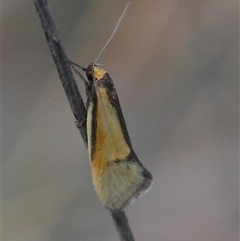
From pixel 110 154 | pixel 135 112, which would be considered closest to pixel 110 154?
pixel 110 154

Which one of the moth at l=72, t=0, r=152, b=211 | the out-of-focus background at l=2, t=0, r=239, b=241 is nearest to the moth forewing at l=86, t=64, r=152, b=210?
the moth at l=72, t=0, r=152, b=211

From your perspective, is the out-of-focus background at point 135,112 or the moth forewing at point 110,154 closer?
the moth forewing at point 110,154

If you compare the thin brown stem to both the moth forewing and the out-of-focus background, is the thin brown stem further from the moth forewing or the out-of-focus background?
the out-of-focus background

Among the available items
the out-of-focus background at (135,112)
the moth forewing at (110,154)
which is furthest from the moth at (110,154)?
the out-of-focus background at (135,112)

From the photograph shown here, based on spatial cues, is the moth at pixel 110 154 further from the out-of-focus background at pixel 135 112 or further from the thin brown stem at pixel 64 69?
the out-of-focus background at pixel 135 112

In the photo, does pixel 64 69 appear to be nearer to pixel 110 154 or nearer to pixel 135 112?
pixel 110 154

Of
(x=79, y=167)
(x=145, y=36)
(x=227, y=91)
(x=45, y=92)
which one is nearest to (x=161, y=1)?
(x=145, y=36)

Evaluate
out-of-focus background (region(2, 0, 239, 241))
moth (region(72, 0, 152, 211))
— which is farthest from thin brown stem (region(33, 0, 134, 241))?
out-of-focus background (region(2, 0, 239, 241))

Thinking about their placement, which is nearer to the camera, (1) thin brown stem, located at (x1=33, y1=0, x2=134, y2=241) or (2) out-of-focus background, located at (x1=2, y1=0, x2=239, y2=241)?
(1) thin brown stem, located at (x1=33, y1=0, x2=134, y2=241)
